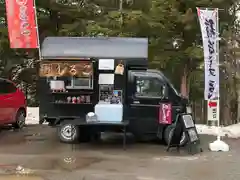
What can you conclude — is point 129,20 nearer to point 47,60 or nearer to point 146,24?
point 146,24

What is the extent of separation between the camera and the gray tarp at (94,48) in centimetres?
1193

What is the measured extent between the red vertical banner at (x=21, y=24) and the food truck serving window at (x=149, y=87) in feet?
10.3

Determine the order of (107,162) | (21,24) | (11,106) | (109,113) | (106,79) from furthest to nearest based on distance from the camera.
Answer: (11,106), (21,24), (106,79), (109,113), (107,162)

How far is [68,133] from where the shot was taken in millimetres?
12055

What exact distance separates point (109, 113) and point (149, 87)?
1328mm

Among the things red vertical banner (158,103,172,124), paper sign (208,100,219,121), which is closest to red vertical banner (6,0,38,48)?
red vertical banner (158,103,172,124)

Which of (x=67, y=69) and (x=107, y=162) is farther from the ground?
(x=67, y=69)

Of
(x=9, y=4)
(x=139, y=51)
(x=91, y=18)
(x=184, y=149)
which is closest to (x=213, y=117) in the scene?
(x=184, y=149)

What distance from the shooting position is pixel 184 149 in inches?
462

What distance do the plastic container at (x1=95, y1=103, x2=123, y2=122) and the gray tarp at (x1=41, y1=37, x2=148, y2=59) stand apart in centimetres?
134

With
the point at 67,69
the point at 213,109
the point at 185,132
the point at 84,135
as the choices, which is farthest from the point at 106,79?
the point at 213,109

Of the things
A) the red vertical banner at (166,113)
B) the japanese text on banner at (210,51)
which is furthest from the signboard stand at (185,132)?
the japanese text on banner at (210,51)

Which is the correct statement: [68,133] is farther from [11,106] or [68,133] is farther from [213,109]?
[213,109]

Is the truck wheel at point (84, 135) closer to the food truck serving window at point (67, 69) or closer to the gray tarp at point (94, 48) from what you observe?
the food truck serving window at point (67, 69)
